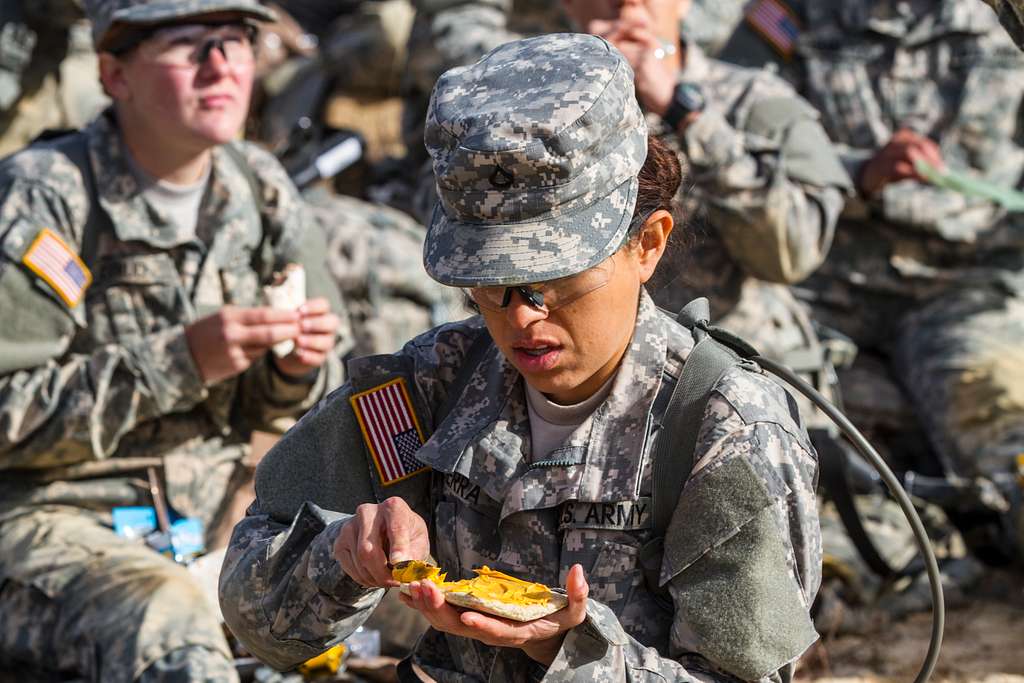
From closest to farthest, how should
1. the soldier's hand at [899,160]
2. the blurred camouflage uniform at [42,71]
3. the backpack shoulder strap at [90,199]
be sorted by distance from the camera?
the backpack shoulder strap at [90,199]
the soldier's hand at [899,160]
the blurred camouflage uniform at [42,71]

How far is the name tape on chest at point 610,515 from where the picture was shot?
2463 mm

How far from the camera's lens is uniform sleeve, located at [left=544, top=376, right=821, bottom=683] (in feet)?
7.68

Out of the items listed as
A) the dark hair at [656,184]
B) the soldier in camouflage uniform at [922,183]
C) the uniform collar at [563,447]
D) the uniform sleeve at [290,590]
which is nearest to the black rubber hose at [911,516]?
the uniform collar at [563,447]

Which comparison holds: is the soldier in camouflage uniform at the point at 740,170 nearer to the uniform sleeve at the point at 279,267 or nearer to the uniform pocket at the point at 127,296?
the uniform sleeve at the point at 279,267

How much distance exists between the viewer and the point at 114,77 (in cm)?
444

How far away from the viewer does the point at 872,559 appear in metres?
5.15

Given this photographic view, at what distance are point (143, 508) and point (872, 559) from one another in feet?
7.78

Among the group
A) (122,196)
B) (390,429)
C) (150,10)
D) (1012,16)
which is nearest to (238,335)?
(122,196)

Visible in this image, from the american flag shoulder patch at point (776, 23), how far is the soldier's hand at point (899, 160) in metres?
0.91

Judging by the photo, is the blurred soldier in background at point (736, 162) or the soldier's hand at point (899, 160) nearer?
the blurred soldier in background at point (736, 162)

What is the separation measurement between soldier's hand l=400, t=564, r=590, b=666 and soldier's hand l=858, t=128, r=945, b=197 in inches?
149

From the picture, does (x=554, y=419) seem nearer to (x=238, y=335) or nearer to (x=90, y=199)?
(x=238, y=335)

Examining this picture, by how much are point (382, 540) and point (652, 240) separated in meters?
0.66

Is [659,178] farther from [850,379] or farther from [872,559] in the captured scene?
[850,379]
